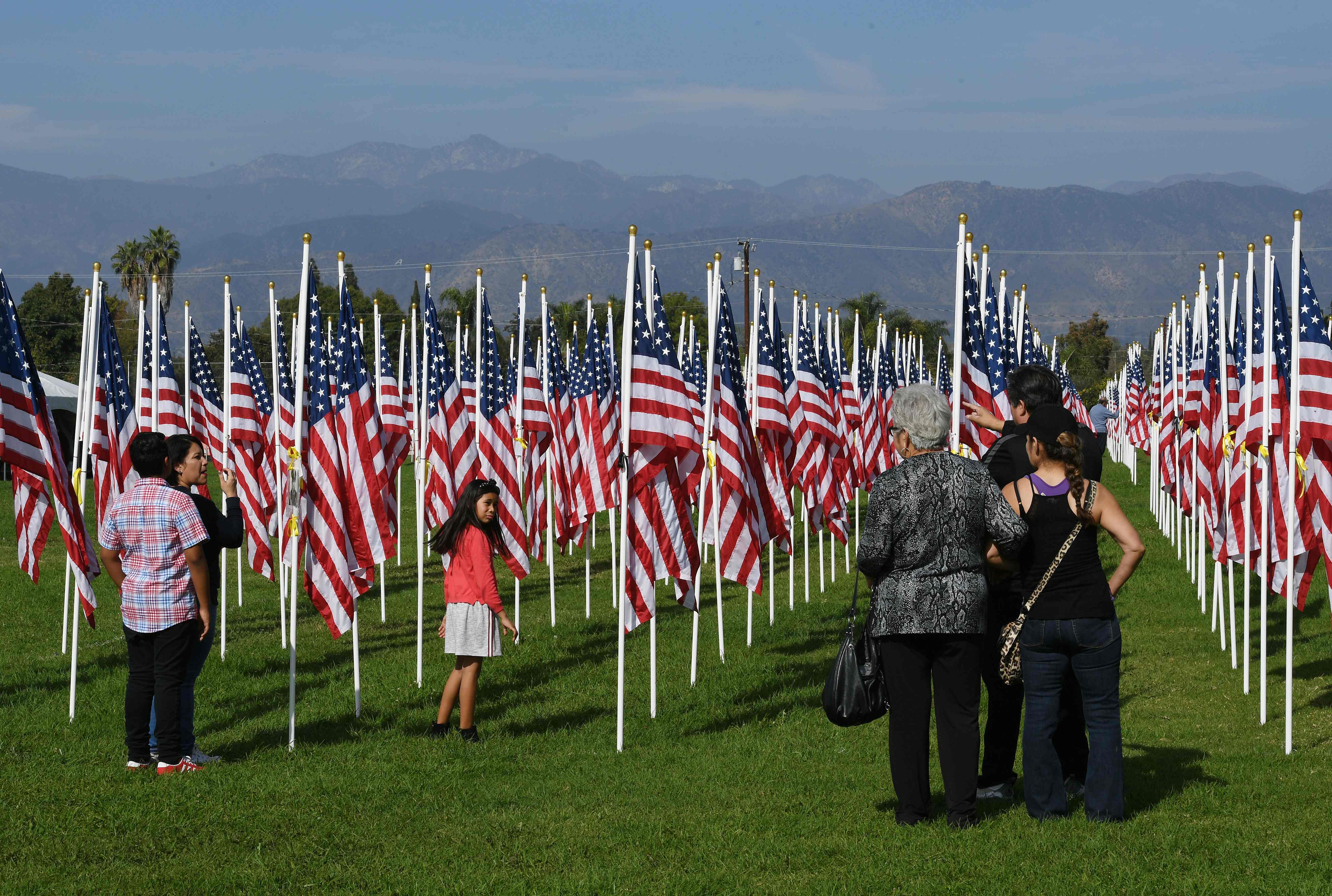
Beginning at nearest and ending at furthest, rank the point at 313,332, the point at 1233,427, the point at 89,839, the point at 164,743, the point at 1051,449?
the point at 1051,449
the point at 89,839
the point at 164,743
the point at 313,332
the point at 1233,427

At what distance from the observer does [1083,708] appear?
286 inches

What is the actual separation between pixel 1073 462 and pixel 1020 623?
89 cm

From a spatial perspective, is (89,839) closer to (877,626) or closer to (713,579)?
(877,626)

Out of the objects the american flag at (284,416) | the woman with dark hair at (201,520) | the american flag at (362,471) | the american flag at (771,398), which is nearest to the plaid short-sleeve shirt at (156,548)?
the woman with dark hair at (201,520)

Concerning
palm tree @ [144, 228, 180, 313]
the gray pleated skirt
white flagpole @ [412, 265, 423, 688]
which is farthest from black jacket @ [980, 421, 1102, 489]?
palm tree @ [144, 228, 180, 313]

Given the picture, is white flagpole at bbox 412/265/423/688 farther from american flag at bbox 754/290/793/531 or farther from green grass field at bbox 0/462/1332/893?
american flag at bbox 754/290/793/531

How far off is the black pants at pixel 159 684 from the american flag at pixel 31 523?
4.19m

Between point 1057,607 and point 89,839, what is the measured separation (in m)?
5.32

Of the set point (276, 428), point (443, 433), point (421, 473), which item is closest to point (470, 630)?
point (443, 433)

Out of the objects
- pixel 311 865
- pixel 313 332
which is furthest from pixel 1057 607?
pixel 313 332

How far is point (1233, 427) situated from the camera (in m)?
15.5

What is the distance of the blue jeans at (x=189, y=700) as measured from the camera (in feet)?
29.5

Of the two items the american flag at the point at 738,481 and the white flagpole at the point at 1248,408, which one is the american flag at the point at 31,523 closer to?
the american flag at the point at 738,481

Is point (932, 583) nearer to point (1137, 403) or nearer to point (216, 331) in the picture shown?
point (1137, 403)
